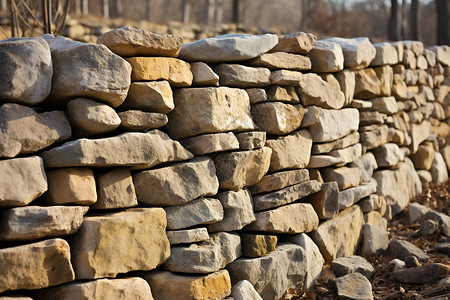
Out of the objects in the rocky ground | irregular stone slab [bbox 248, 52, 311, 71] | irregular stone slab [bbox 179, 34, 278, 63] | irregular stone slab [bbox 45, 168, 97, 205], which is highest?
irregular stone slab [bbox 179, 34, 278, 63]

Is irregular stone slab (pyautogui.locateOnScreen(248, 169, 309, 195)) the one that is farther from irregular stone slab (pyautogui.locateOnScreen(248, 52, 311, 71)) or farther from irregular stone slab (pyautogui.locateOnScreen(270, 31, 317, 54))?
irregular stone slab (pyautogui.locateOnScreen(270, 31, 317, 54))

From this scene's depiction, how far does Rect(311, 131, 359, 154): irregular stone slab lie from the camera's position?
14.9ft

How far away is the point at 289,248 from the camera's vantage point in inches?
154

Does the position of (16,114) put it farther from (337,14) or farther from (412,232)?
(337,14)

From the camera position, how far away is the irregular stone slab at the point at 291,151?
4000 millimetres

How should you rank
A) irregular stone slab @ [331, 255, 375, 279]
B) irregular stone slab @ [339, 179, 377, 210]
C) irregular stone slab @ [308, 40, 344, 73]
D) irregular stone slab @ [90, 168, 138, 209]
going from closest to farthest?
irregular stone slab @ [90, 168, 138, 209] → irregular stone slab @ [331, 255, 375, 279] → irregular stone slab @ [308, 40, 344, 73] → irregular stone slab @ [339, 179, 377, 210]

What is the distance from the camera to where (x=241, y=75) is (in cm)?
372

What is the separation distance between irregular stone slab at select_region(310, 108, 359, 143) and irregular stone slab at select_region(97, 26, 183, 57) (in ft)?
5.32

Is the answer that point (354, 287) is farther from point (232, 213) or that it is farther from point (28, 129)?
point (28, 129)

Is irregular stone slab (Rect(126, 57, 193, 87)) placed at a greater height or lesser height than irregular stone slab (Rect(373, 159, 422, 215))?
greater

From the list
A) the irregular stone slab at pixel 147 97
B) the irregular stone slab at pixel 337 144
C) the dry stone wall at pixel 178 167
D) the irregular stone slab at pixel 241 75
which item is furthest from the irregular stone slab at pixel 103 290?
the irregular stone slab at pixel 337 144

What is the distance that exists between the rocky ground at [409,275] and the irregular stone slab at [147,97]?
1.64 m

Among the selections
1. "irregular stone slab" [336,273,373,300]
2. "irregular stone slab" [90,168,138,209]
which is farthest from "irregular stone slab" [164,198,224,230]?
"irregular stone slab" [336,273,373,300]

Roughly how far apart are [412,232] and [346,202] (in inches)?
40.8
